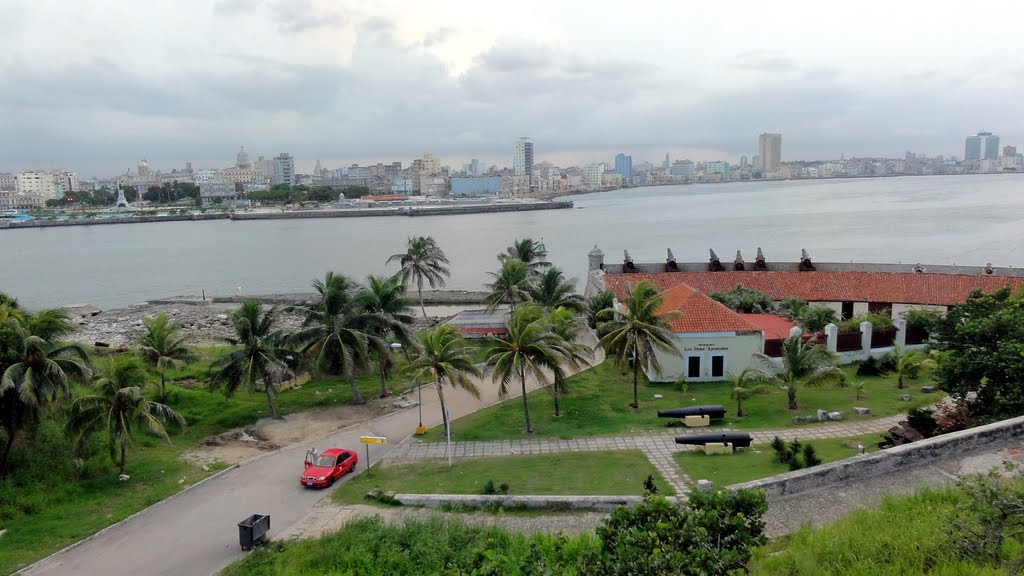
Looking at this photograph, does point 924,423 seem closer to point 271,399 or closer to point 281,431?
point 281,431

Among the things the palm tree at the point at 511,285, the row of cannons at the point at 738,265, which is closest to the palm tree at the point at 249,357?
the palm tree at the point at 511,285

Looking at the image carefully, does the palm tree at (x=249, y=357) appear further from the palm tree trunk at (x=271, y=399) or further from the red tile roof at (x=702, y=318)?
the red tile roof at (x=702, y=318)

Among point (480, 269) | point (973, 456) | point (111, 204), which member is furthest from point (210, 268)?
point (111, 204)

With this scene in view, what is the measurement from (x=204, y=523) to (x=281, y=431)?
6006 mm

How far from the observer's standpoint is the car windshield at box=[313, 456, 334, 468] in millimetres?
15781

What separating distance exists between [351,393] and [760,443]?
1367 centimetres

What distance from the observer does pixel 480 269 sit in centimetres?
6881

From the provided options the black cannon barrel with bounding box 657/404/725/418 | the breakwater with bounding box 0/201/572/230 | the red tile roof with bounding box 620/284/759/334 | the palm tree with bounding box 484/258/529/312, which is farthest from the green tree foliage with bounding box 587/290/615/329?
the breakwater with bounding box 0/201/572/230

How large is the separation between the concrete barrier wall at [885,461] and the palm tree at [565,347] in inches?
307

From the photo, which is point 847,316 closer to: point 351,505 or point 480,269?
point 351,505

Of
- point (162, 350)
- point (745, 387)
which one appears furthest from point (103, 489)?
point (745, 387)

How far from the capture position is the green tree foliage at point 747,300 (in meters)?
29.2

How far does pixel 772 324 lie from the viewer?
2598 centimetres

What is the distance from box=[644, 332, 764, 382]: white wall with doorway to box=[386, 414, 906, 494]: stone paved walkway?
5.38m
